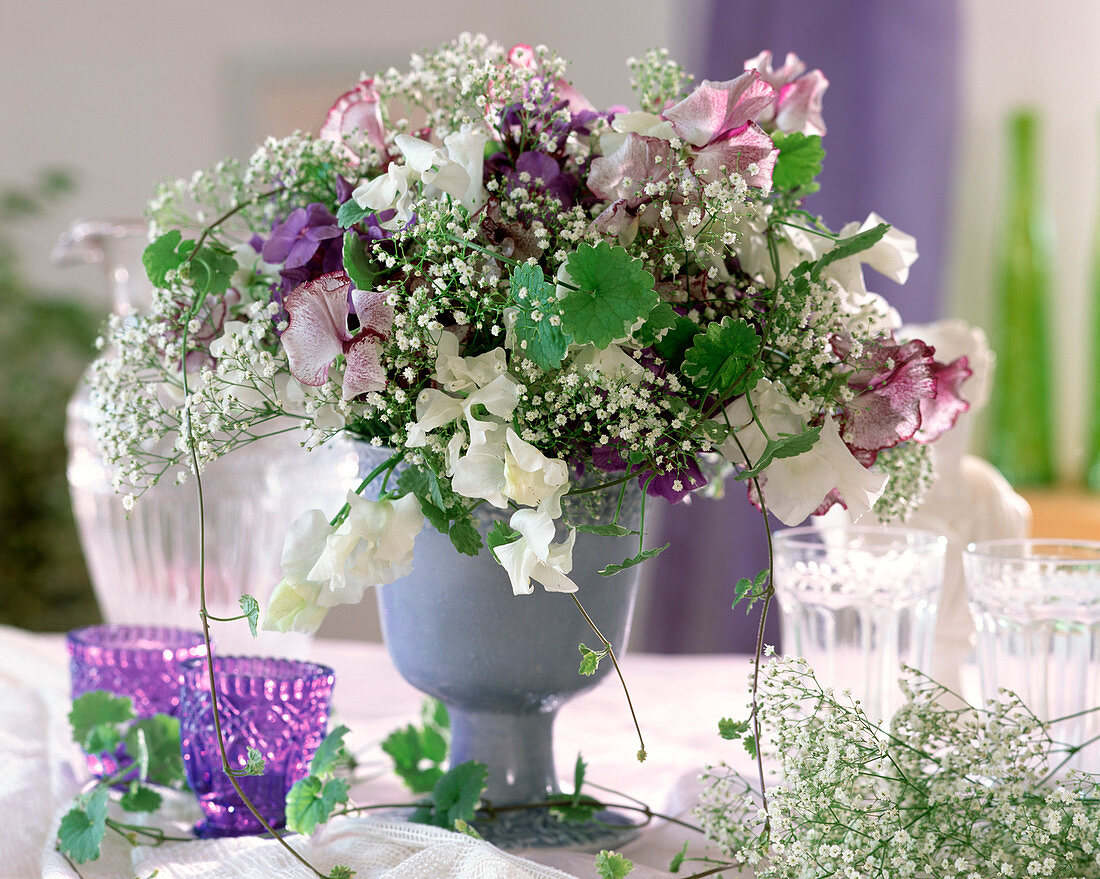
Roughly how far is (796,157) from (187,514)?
61 centimetres

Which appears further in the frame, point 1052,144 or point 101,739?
point 1052,144

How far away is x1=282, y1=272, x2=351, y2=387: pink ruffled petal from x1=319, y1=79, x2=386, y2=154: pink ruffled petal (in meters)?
0.16

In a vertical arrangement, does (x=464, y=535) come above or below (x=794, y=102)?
below

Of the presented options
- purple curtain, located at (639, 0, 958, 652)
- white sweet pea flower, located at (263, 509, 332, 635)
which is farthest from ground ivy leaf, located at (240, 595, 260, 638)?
purple curtain, located at (639, 0, 958, 652)

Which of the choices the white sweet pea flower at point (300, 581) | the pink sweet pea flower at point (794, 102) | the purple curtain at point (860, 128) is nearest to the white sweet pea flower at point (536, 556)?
the white sweet pea flower at point (300, 581)

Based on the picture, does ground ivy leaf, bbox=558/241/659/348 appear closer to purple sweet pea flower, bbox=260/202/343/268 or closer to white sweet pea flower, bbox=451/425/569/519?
white sweet pea flower, bbox=451/425/569/519

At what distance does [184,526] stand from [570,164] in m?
0.54

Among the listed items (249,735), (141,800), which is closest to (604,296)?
(249,735)

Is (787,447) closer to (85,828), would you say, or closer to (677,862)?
(677,862)

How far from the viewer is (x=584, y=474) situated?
2.12ft

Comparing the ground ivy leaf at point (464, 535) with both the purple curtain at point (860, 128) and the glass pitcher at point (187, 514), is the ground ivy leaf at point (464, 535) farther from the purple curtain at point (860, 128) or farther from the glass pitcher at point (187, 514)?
the purple curtain at point (860, 128)

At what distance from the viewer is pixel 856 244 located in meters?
0.63

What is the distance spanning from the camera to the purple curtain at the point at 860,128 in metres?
2.20

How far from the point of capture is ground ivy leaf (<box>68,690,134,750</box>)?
2.53ft
